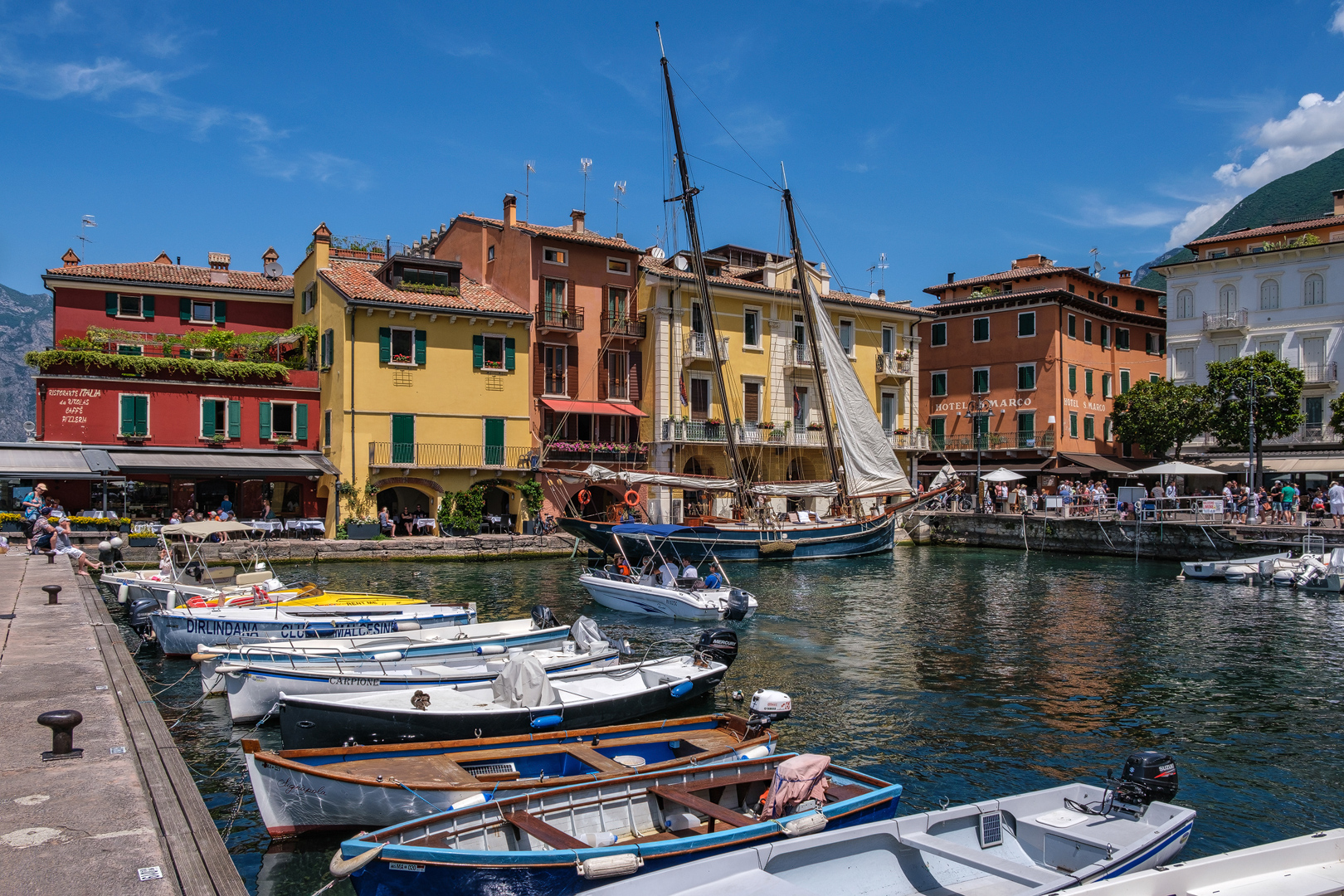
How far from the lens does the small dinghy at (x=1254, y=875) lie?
693 centimetres

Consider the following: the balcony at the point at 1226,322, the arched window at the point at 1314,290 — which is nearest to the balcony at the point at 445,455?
the balcony at the point at 1226,322

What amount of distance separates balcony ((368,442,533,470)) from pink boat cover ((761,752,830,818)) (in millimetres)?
33486

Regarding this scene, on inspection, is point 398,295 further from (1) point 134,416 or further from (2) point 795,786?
(2) point 795,786

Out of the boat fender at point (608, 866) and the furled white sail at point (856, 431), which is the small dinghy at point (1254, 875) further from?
the furled white sail at point (856, 431)

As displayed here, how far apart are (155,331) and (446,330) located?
41.4ft

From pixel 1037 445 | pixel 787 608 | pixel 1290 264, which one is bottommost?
pixel 787 608

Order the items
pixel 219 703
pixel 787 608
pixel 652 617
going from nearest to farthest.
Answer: pixel 219 703, pixel 652 617, pixel 787 608

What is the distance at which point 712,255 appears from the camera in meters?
54.6

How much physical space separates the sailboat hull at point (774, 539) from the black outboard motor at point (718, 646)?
17.9 m

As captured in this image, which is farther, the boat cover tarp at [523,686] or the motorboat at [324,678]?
the motorboat at [324,678]

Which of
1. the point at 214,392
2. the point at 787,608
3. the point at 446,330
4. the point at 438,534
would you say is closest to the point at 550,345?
the point at 446,330

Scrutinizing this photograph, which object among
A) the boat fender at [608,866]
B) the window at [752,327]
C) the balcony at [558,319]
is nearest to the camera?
the boat fender at [608,866]

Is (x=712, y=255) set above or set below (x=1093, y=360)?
above

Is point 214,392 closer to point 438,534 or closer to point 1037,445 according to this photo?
point 438,534
